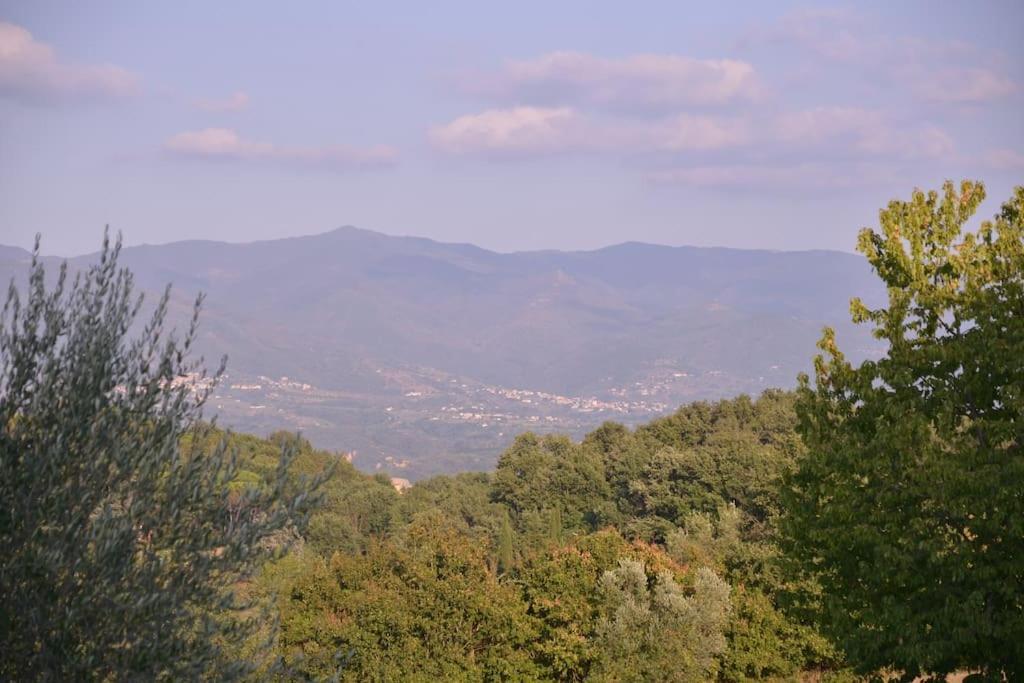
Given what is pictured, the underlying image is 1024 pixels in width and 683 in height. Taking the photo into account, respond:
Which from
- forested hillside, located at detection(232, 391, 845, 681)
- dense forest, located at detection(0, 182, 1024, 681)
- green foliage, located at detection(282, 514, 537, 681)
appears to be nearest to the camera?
dense forest, located at detection(0, 182, 1024, 681)

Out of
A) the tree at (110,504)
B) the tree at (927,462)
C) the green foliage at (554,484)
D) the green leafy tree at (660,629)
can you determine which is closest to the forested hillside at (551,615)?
the green leafy tree at (660,629)

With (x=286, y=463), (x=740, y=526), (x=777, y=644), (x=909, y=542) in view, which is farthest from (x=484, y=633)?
(x=740, y=526)

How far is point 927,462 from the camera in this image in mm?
17281

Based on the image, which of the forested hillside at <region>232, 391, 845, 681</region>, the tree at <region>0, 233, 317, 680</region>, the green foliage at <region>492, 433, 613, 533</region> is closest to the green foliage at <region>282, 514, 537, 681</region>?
the forested hillside at <region>232, 391, 845, 681</region>

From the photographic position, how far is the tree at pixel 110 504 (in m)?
11.2

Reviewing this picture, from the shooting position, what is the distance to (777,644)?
3622 centimetres

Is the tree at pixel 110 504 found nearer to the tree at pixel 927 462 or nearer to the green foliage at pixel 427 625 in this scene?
the tree at pixel 927 462

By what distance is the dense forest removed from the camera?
11461 mm

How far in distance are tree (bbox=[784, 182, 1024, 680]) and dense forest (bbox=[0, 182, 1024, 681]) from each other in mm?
49

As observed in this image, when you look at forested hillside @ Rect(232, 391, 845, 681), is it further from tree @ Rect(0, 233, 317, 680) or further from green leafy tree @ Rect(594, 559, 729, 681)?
tree @ Rect(0, 233, 317, 680)

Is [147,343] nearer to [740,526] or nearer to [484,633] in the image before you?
[484,633]

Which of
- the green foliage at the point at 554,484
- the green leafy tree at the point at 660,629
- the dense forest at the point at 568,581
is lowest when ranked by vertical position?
the green foliage at the point at 554,484

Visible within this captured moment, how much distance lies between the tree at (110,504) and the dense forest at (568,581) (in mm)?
31

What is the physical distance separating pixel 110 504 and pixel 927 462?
13171mm
